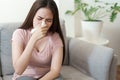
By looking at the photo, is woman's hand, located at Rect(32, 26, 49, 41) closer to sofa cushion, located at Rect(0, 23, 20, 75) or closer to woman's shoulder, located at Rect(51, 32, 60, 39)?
woman's shoulder, located at Rect(51, 32, 60, 39)

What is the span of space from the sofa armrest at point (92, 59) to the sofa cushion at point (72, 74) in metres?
0.05

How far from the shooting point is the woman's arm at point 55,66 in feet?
4.70

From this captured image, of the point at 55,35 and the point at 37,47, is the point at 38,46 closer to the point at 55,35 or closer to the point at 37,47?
the point at 37,47

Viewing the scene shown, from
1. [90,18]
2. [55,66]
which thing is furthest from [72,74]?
[90,18]

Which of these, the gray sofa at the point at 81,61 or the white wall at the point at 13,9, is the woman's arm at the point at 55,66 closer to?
Result: the gray sofa at the point at 81,61

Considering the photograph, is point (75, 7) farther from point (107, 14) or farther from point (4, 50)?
point (4, 50)

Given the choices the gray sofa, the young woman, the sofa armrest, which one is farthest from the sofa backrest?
the sofa armrest

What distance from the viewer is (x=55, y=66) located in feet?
4.85

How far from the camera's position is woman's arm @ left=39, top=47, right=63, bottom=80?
143 centimetres

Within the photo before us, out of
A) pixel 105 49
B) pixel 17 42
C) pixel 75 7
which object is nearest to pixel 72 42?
pixel 105 49

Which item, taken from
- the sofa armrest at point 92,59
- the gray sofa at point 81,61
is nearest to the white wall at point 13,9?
the gray sofa at point 81,61

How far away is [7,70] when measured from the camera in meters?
1.82

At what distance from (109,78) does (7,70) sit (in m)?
0.84

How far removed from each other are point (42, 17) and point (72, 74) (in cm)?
60
